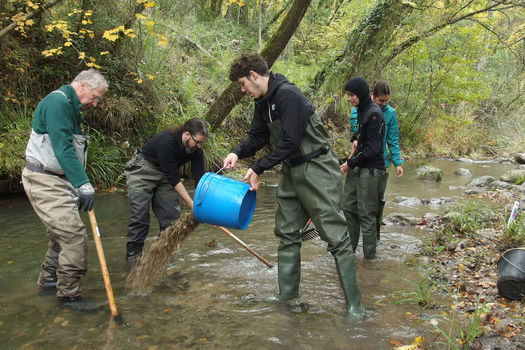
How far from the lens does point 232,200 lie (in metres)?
3.18

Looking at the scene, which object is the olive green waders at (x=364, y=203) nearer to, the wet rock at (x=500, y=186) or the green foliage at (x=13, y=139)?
the green foliage at (x=13, y=139)

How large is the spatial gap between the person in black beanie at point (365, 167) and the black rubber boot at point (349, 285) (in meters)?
1.41

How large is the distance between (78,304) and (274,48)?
19.1 ft

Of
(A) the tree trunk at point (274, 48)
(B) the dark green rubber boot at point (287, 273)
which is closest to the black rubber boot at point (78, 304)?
(B) the dark green rubber boot at point (287, 273)

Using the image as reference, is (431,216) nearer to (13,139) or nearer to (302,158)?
(302,158)

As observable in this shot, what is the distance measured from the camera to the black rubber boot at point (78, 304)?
331 cm

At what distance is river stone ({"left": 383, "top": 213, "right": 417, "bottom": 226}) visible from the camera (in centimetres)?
646

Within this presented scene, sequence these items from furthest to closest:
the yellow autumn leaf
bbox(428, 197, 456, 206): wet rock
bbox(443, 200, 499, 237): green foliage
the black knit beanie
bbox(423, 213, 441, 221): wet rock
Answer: bbox(428, 197, 456, 206): wet rock → bbox(423, 213, 441, 221): wet rock → bbox(443, 200, 499, 237): green foliage → the black knit beanie → the yellow autumn leaf

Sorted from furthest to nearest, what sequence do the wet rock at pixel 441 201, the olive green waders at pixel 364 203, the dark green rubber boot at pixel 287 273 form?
the wet rock at pixel 441 201
the olive green waders at pixel 364 203
the dark green rubber boot at pixel 287 273

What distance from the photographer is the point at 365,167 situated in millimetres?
4539

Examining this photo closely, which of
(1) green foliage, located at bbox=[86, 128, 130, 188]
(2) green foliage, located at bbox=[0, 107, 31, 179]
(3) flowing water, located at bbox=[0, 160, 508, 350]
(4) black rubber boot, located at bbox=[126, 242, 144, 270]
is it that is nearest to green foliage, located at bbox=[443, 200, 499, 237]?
(3) flowing water, located at bbox=[0, 160, 508, 350]

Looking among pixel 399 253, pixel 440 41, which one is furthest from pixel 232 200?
pixel 440 41

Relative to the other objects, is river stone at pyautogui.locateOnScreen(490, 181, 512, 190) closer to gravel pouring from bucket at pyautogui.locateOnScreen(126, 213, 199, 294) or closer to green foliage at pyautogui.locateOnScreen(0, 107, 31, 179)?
gravel pouring from bucket at pyautogui.locateOnScreen(126, 213, 199, 294)

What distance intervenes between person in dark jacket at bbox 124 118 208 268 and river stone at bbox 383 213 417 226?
350 centimetres
